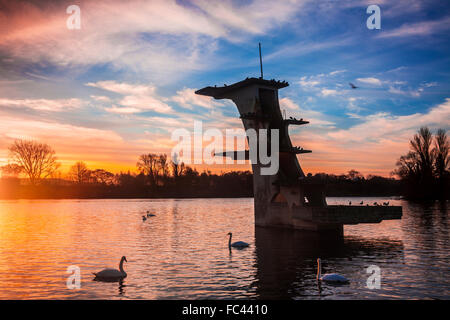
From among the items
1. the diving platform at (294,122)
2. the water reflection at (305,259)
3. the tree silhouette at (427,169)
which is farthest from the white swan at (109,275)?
the tree silhouette at (427,169)

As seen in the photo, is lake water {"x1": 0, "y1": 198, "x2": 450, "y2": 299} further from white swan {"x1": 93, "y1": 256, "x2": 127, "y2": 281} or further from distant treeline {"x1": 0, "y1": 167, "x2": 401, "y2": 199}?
distant treeline {"x1": 0, "y1": 167, "x2": 401, "y2": 199}

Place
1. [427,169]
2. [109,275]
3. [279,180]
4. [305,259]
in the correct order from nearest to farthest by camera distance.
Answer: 1. [109,275]
2. [305,259]
3. [279,180]
4. [427,169]

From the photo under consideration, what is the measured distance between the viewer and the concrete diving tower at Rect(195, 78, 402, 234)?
34281 mm

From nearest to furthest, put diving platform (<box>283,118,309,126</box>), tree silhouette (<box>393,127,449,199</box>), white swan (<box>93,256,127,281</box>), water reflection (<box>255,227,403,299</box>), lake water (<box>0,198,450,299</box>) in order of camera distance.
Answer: lake water (<box>0,198,450,299</box>) → water reflection (<box>255,227,403,299</box>) → white swan (<box>93,256,127,281</box>) → diving platform (<box>283,118,309,126</box>) → tree silhouette (<box>393,127,449,199</box>)

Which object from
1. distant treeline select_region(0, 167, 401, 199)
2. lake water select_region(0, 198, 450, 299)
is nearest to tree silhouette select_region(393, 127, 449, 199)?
distant treeline select_region(0, 167, 401, 199)

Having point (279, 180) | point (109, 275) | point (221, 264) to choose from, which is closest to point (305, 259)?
point (221, 264)

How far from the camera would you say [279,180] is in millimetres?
37594

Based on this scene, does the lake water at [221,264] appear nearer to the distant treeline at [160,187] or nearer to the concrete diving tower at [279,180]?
the concrete diving tower at [279,180]

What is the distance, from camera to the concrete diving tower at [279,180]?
34.3 metres

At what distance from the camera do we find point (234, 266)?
20.2 m

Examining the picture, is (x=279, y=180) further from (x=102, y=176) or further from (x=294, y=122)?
(x=102, y=176)

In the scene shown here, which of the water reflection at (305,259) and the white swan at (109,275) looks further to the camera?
the white swan at (109,275)

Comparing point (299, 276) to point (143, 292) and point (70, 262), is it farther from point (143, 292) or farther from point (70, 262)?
point (70, 262)

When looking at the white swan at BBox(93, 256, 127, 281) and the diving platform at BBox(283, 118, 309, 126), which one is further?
the diving platform at BBox(283, 118, 309, 126)
